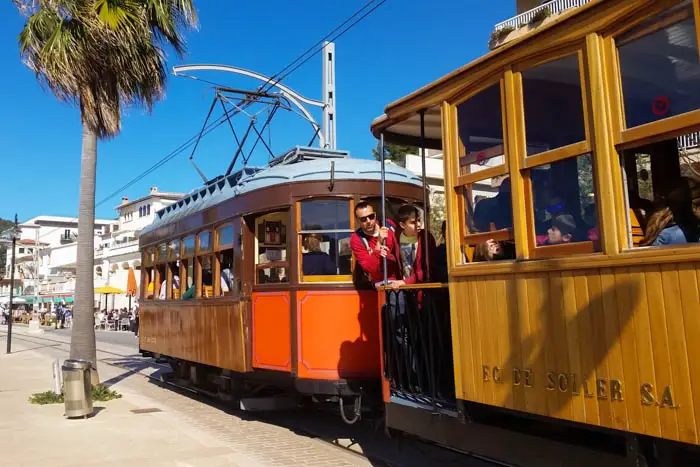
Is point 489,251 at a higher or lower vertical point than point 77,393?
higher

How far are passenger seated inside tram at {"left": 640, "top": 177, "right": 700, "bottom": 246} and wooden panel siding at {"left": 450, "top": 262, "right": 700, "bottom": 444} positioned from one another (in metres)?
0.21

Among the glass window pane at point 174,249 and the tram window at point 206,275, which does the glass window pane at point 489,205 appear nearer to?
the tram window at point 206,275

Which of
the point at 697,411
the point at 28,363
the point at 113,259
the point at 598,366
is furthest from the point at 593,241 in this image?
the point at 113,259

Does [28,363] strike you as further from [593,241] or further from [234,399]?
[593,241]

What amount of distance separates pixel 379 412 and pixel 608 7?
15.7 ft

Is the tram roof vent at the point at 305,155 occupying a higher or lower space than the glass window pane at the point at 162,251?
higher

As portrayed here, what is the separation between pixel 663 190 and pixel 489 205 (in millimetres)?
1067

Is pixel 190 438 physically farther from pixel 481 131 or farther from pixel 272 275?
pixel 481 131

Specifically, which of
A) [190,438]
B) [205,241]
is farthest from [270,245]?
[190,438]

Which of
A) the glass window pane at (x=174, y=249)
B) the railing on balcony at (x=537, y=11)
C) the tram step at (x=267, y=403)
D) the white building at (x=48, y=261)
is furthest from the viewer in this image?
the white building at (x=48, y=261)

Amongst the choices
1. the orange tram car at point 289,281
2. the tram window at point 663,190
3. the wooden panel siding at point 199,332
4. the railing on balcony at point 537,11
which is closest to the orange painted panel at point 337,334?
the orange tram car at point 289,281

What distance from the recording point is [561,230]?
357cm

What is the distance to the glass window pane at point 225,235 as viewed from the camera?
27.2 ft

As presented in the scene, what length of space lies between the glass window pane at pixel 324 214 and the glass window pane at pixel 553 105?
11.6ft
